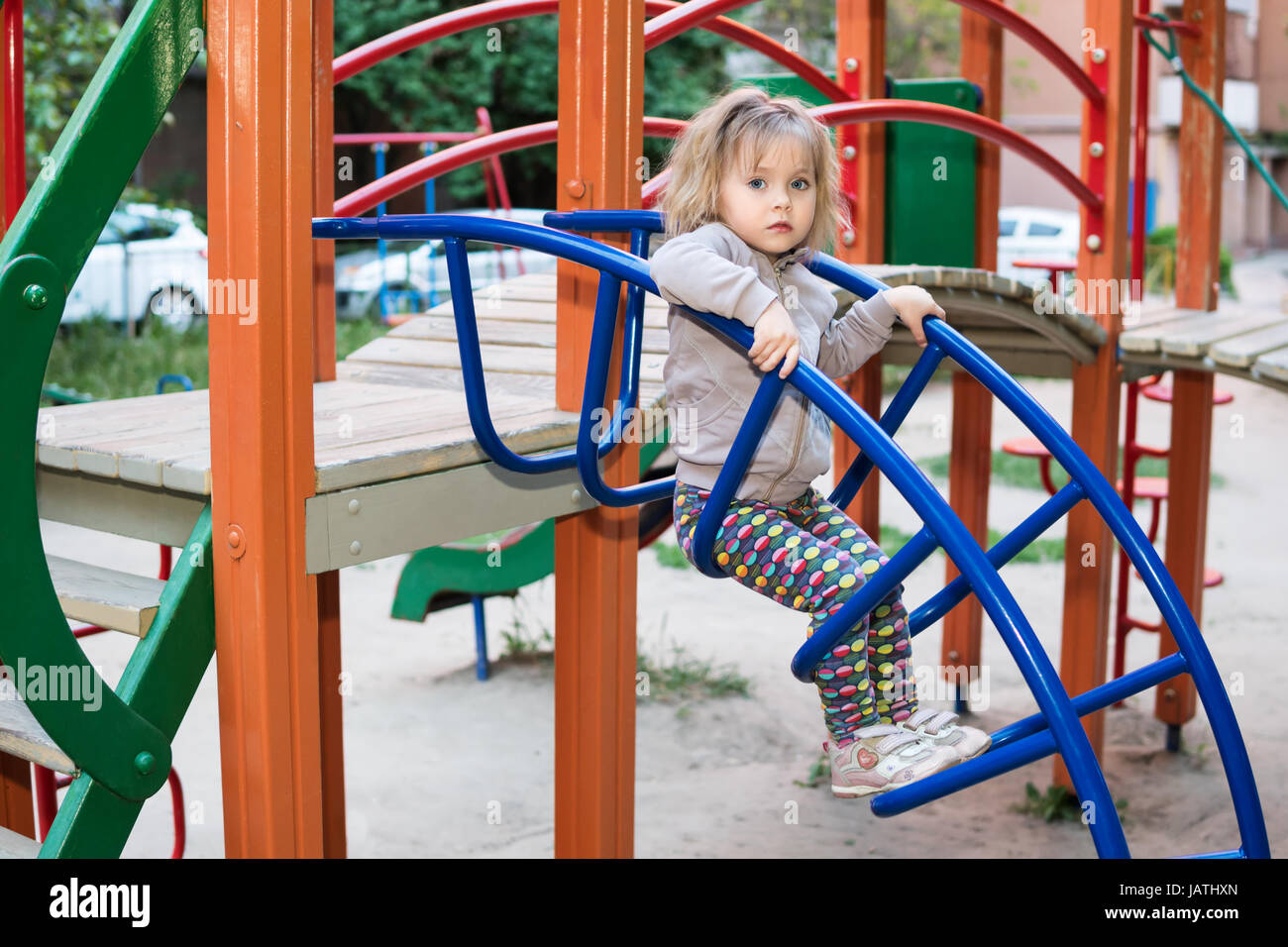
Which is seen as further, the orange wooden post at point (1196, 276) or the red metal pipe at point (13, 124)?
the orange wooden post at point (1196, 276)

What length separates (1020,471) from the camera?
968 cm

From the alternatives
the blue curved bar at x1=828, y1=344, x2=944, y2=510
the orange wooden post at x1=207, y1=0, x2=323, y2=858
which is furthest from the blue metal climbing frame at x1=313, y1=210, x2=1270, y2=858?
the orange wooden post at x1=207, y1=0, x2=323, y2=858

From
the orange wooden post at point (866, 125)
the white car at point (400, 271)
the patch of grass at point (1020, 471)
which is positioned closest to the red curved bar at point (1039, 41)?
the orange wooden post at point (866, 125)

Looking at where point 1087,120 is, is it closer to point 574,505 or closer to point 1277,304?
point 574,505

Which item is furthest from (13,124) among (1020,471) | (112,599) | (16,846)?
(1020,471)

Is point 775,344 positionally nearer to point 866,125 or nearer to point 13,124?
point 13,124

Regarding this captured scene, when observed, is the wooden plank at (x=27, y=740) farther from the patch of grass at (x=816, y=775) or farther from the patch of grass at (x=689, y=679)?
the patch of grass at (x=689, y=679)

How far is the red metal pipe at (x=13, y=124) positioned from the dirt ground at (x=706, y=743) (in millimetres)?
2059

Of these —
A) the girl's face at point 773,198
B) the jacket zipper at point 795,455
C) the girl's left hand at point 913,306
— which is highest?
the girl's face at point 773,198

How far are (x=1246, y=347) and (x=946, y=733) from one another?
7.49ft

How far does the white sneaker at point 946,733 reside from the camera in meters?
1.92

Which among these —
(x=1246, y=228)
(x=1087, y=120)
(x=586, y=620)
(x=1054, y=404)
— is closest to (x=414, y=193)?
(x=1054, y=404)

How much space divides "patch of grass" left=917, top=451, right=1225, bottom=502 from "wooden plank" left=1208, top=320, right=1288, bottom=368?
203 inches

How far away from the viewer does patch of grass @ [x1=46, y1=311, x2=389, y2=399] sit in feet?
30.7
